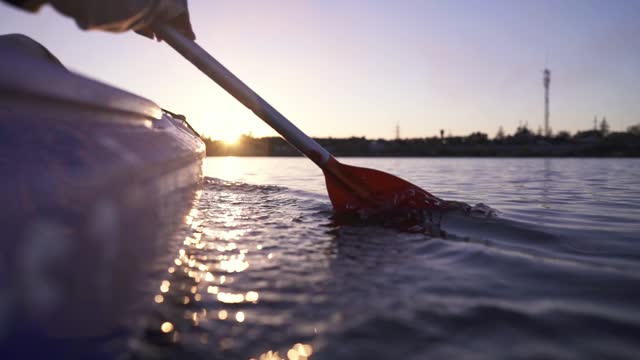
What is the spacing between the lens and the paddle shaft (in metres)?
3.60

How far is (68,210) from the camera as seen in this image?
123 cm

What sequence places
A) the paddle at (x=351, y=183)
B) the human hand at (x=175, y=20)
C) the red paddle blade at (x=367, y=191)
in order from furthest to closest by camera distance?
the red paddle blade at (x=367, y=191) → the paddle at (x=351, y=183) → the human hand at (x=175, y=20)

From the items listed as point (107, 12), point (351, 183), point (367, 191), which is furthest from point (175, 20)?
point (367, 191)

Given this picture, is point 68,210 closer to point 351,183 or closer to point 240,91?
point 240,91

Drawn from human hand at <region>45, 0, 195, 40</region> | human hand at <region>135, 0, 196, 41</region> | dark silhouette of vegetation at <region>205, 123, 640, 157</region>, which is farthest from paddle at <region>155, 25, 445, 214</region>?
dark silhouette of vegetation at <region>205, 123, 640, 157</region>

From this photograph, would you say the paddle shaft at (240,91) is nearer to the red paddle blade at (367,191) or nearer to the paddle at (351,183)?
the paddle at (351,183)

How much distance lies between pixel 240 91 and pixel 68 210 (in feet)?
10.1

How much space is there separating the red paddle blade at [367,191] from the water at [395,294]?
818 millimetres

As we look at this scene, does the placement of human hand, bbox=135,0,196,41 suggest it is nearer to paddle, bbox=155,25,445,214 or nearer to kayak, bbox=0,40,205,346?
paddle, bbox=155,25,445,214

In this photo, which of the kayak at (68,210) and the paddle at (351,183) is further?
the paddle at (351,183)

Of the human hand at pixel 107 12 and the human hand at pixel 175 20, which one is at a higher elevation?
the human hand at pixel 175 20

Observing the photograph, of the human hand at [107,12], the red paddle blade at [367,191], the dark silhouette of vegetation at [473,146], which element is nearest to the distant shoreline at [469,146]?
the dark silhouette of vegetation at [473,146]

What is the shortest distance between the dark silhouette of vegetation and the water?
163 feet

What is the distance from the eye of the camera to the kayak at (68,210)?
104 cm
